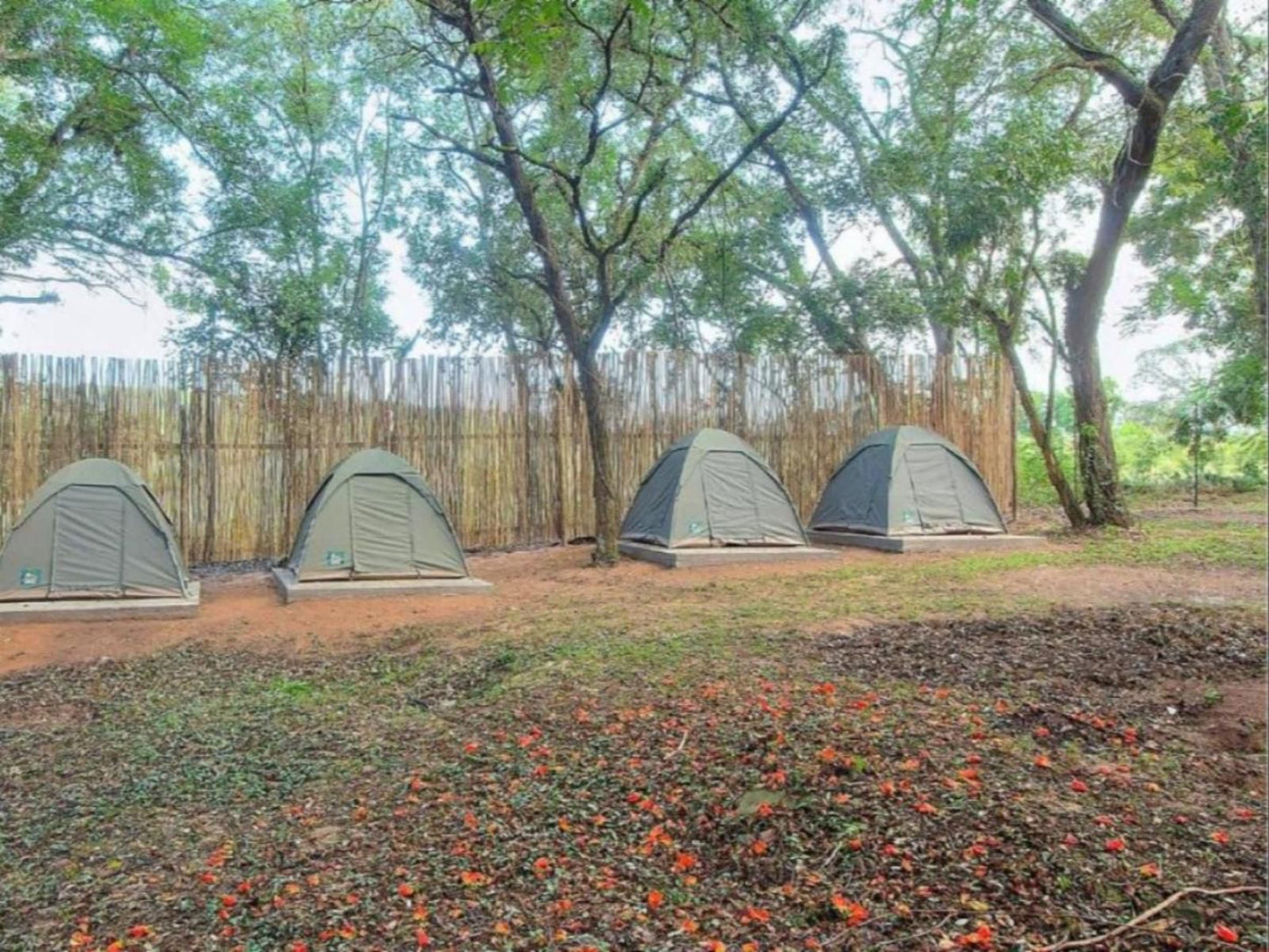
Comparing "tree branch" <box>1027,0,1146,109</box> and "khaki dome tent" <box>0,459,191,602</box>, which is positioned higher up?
"tree branch" <box>1027,0,1146,109</box>

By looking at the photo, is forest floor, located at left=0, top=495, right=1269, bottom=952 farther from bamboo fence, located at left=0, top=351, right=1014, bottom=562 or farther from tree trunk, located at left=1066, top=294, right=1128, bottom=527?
tree trunk, located at left=1066, top=294, right=1128, bottom=527

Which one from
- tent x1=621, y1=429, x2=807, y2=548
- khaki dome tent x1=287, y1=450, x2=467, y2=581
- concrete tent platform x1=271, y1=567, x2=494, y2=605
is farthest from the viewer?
tent x1=621, y1=429, x2=807, y2=548

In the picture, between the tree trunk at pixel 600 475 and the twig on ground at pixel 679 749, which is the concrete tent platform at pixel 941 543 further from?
the twig on ground at pixel 679 749

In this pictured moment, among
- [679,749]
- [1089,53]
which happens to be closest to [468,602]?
[679,749]

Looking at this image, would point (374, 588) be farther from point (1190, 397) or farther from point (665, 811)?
point (1190, 397)

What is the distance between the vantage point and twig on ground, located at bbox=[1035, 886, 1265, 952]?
1.91 meters

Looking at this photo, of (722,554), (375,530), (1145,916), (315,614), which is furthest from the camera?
(722,554)

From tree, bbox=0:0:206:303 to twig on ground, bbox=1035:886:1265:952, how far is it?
11.8 m

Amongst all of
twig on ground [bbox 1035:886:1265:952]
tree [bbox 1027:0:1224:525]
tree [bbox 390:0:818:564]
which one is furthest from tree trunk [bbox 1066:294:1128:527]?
twig on ground [bbox 1035:886:1265:952]

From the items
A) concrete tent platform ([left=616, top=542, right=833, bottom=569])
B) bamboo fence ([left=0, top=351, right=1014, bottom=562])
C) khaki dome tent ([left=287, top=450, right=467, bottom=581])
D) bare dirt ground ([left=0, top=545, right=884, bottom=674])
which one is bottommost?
bare dirt ground ([left=0, top=545, right=884, bottom=674])

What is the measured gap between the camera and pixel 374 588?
7457 millimetres

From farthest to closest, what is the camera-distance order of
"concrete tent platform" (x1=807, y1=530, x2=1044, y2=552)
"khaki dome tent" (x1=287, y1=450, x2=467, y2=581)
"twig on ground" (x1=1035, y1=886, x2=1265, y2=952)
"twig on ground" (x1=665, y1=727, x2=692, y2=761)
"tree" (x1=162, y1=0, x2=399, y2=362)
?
"tree" (x1=162, y1=0, x2=399, y2=362)
"concrete tent platform" (x1=807, y1=530, x2=1044, y2=552)
"khaki dome tent" (x1=287, y1=450, x2=467, y2=581)
"twig on ground" (x1=665, y1=727, x2=692, y2=761)
"twig on ground" (x1=1035, y1=886, x2=1265, y2=952)

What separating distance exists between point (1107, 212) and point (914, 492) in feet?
12.5

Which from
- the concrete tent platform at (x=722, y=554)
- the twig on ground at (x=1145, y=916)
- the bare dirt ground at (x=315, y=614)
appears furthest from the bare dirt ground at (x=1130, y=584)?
the twig on ground at (x=1145, y=916)
